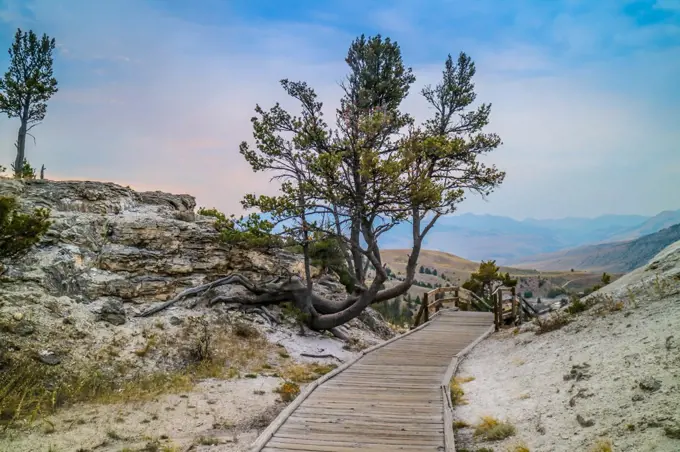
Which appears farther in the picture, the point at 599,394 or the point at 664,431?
the point at 599,394

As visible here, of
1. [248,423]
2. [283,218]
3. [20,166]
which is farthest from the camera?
[20,166]

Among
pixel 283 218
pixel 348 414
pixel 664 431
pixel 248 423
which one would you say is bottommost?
pixel 248 423

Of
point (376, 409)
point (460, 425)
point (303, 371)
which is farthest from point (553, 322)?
point (303, 371)

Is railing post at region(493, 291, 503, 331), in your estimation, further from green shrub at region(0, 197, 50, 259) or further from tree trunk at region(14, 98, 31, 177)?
tree trunk at region(14, 98, 31, 177)

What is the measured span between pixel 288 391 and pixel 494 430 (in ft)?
20.5

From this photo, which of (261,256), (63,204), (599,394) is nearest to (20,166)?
(63,204)

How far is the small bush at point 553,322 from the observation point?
40.8 feet

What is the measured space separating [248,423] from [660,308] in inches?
371

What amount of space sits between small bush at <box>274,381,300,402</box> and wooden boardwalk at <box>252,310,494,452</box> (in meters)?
1.67

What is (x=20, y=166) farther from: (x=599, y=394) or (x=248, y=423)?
(x=599, y=394)

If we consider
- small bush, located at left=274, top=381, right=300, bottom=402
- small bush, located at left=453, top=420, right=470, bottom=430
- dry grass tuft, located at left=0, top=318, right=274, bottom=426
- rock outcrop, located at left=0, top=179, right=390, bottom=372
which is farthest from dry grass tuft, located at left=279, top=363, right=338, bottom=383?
small bush, located at left=453, top=420, right=470, bottom=430

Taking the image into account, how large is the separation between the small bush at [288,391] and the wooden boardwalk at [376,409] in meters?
1.67

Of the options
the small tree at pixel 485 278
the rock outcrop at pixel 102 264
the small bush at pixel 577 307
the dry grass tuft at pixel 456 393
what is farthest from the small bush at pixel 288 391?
the small tree at pixel 485 278

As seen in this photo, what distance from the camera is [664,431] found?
19.3 ft
